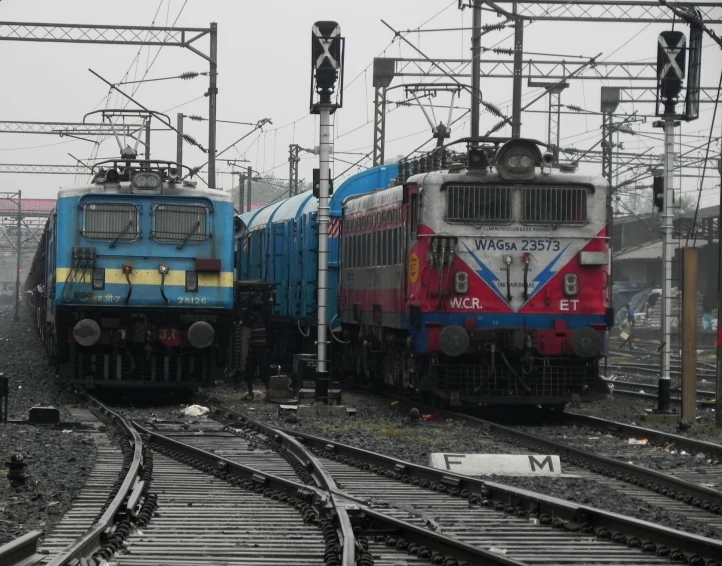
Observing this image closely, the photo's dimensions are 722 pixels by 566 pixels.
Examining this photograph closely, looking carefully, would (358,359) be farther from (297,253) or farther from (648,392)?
(648,392)

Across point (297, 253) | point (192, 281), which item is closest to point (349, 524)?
point (192, 281)

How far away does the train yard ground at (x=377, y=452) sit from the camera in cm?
836

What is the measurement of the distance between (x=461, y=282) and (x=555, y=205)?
1.64 metres

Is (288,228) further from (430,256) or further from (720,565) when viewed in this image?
(720,565)

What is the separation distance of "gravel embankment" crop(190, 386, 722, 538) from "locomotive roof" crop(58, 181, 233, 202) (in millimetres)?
3182

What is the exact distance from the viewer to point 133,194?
19047 mm

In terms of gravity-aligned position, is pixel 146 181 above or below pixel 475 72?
below

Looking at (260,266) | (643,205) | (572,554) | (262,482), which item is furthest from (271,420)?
(643,205)

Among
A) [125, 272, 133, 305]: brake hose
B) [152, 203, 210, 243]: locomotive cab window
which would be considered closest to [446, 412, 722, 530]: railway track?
[152, 203, 210, 243]: locomotive cab window

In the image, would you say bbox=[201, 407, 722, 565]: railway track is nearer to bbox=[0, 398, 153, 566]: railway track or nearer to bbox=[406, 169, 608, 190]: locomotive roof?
bbox=[0, 398, 153, 566]: railway track

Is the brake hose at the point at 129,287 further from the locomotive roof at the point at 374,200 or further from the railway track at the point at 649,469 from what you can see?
the railway track at the point at 649,469

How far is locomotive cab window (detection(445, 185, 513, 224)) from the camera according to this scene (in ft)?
54.4

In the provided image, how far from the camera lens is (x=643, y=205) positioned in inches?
4754

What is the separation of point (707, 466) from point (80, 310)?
32.9ft
